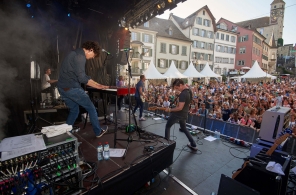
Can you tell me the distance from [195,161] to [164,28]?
2764 cm

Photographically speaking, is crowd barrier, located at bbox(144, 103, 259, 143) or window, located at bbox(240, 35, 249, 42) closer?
crowd barrier, located at bbox(144, 103, 259, 143)

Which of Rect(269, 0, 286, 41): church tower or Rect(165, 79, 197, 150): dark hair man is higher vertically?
Rect(269, 0, 286, 41): church tower

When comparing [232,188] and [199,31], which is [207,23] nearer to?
[199,31]

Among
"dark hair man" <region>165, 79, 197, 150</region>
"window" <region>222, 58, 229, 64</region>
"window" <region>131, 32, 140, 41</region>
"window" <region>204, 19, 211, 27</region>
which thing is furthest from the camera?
"window" <region>222, 58, 229, 64</region>

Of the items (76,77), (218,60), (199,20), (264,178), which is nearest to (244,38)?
(218,60)

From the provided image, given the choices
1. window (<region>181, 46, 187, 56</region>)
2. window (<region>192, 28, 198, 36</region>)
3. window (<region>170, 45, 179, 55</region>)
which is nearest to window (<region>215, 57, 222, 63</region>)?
window (<region>192, 28, 198, 36</region>)

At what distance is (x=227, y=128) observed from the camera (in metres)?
4.95

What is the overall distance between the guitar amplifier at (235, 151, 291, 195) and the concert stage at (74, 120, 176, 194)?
121cm

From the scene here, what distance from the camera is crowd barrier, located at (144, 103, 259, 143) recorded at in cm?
446

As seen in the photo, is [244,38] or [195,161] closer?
[195,161]

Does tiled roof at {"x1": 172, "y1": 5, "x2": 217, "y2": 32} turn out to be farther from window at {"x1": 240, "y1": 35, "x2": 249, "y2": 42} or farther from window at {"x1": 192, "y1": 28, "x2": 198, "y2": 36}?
window at {"x1": 240, "y1": 35, "x2": 249, "y2": 42}

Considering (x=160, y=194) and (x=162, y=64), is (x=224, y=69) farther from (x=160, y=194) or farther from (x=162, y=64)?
(x=160, y=194)

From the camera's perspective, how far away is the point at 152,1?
535cm

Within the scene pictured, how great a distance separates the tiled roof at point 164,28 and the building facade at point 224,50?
859 cm
